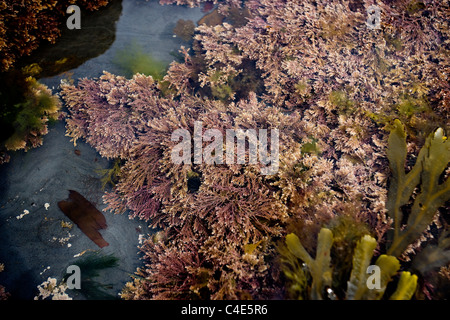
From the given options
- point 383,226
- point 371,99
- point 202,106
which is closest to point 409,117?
point 371,99

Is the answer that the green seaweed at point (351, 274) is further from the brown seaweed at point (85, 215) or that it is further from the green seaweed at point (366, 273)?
the brown seaweed at point (85, 215)

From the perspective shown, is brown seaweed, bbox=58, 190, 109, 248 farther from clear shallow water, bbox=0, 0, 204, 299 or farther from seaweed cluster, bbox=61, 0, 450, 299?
seaweed cluster, bbox=61, 0, 450, 299

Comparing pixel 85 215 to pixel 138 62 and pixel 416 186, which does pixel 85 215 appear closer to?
pixel 138 62

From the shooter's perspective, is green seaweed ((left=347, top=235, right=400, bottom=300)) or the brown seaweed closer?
green seaweed ((left=347, top=235, right=400, bottom=300))

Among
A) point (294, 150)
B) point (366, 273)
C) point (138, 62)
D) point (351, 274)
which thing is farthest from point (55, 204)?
point (366, 273)

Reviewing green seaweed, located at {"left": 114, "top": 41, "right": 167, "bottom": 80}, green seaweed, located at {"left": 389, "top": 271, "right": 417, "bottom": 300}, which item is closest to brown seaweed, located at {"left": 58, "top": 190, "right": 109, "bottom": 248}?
green seaweed, located at {"left": 114, "top": 41, "right": 167, "bottom": 80}

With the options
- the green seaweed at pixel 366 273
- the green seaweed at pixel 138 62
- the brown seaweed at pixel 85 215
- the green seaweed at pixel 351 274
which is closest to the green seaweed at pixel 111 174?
the brown seaweed at pixel 85 215
